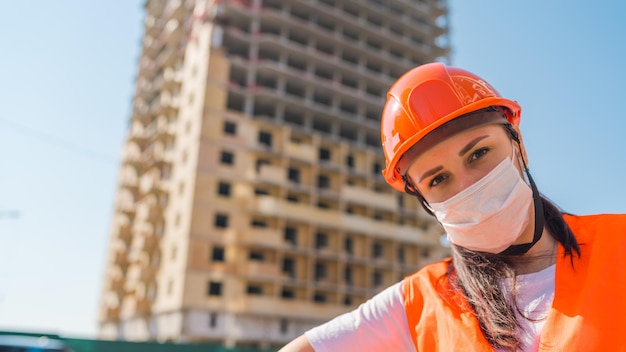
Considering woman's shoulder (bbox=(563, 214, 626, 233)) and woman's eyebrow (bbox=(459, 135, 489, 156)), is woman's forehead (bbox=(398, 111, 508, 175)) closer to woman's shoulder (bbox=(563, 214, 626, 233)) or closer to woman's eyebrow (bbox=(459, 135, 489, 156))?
woman's eyebrow (bbox=(459, 135, 489, 156))

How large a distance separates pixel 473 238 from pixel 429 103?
462mm

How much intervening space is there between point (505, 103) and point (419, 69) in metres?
0.32

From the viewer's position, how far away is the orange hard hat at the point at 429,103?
1.53 m

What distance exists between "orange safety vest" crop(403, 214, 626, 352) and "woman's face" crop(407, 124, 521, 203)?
0.30 meters

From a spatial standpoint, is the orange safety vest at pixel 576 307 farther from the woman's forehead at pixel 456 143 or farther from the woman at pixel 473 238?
the woman's forehead at pixel 456 143

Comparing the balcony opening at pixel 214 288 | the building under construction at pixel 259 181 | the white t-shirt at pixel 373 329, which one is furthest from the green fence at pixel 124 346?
the balcony opening at pixel 214 288

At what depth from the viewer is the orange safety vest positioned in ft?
3.84

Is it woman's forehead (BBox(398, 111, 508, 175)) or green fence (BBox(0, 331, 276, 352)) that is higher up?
woman's forehead (BBox(398, 111, 508, 175))

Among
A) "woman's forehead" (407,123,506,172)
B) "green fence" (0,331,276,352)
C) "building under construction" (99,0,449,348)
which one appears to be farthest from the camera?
"building under construction" (99,0,449,348)

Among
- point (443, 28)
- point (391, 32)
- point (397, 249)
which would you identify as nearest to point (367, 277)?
point (397, 249)

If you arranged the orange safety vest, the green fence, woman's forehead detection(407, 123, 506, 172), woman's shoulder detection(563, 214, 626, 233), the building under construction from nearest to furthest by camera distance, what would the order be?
the orange safety vest → woman's shoulder detection(563, 214, 626, 233) → woman's forehead detection(407, 123, 506, 172) → the green fence → the building under construction

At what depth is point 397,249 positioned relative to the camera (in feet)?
119

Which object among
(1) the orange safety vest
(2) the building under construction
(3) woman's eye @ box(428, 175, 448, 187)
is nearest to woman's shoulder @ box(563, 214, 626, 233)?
(1) the orange safety vest

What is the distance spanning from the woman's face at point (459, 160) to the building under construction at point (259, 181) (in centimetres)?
2665
